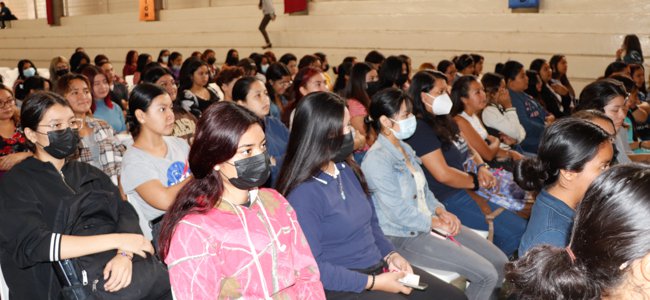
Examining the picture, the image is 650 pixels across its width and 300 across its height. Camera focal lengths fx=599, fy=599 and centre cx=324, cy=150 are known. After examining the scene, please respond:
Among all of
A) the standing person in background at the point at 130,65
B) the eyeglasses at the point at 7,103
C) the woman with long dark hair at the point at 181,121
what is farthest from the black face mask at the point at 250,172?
the standing person in background at the point at 130,65

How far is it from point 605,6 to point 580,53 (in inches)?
27.5

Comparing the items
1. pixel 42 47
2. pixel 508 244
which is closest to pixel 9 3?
pixel 42 47

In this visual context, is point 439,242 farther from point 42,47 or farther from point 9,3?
point 9,3

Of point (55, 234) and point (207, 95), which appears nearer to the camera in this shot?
point (55, 234)

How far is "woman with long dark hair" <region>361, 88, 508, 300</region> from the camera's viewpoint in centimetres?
298

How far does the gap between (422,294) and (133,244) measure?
1206 millimetres

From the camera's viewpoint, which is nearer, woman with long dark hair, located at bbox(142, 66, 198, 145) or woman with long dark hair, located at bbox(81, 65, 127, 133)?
woman with long dark hair, located at bbox(142, 66, 198, 145)

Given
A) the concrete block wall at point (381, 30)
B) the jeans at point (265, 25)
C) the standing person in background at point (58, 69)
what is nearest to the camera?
the standing person in background at point (58, 69)

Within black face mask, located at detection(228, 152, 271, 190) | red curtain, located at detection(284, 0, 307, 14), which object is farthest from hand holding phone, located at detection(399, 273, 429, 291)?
red curtain, located at detection(284, 0, 307, 14)

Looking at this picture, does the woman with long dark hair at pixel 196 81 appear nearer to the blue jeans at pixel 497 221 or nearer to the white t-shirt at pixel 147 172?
the white t-shirt at pixel 147 172

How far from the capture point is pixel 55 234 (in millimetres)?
2186

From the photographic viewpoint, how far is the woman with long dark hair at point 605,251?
1108mm

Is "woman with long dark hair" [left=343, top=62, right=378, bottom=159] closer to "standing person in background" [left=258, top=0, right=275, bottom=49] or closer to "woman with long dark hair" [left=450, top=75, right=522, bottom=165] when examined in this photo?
"woman with long dark hair" [left=450, top=75, right=522, bottom=165]

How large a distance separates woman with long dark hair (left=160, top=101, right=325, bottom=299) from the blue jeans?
174 cm
